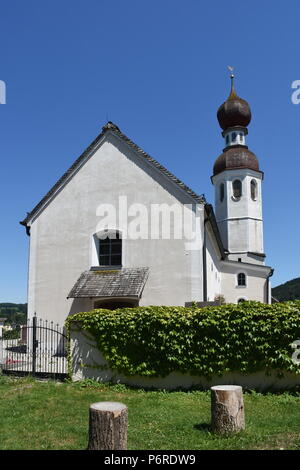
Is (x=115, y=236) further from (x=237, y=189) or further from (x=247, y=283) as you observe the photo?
(x=237, y=189)

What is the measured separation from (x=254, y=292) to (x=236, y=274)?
1947 mm

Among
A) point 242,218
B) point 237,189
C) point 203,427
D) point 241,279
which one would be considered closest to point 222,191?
point 237,189

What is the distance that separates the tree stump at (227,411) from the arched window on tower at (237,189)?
3001 cm

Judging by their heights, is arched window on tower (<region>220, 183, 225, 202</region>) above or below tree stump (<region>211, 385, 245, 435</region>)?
above

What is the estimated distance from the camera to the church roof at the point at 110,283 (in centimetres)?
1495

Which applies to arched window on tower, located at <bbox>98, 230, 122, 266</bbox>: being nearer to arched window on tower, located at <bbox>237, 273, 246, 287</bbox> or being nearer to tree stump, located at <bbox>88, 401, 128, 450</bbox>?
tree stump, located at <bbox>88, 401, 128, 450</bbox>

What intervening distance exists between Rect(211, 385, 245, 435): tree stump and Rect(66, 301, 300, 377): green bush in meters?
3.01

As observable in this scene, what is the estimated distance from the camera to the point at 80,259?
16719 mm

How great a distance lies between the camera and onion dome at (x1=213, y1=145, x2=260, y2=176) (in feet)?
116

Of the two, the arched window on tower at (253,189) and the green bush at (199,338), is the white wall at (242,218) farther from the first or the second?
the green bush at (199,338)

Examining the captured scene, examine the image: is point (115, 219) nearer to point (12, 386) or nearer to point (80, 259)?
point (80, 259)

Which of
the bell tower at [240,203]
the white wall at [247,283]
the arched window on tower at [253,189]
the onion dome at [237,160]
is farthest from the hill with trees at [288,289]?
the white wall at [247,283]

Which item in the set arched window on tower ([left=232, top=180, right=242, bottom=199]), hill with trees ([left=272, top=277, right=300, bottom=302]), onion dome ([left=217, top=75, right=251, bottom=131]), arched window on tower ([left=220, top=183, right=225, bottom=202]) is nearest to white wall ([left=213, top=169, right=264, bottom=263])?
arched window on tower ([left=232, top=180, right=242, bottom=199])
